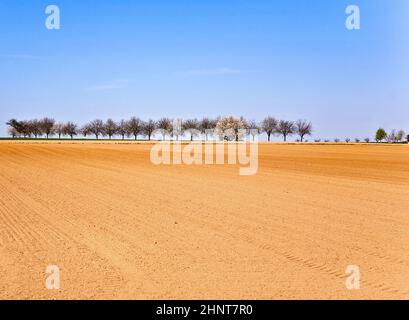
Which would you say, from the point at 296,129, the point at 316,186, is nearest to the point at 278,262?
the point at 316,186

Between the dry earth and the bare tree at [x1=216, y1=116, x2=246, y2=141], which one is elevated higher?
the bare tree at [x1=216, y1=116, x2=246, y2=141]

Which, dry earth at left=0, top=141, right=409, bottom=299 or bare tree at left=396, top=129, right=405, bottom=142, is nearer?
dry earth at left=0, top=141, right=409, bottom=299

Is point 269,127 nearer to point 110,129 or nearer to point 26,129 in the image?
point 110,129

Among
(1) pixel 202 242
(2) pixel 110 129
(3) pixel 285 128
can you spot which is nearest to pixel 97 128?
(2) pixel 110 129

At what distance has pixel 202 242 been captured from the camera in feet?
26.5

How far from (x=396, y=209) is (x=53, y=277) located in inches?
329

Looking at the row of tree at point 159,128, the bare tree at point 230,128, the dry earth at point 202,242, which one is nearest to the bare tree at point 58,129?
the row of tree at point 159,128

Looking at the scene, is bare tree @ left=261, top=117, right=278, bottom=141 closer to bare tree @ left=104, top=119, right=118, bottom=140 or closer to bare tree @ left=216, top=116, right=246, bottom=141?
bare tree @ left=216, top=116, right=246, bottom=141

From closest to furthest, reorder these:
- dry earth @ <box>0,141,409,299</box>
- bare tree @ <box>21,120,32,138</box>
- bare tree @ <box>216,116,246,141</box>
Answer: dry earth @ <box>0,141,409,299</box> < bare tree @ <box>216,116,246,141</box> < bare tree @ <box>21,120,32,138</box>

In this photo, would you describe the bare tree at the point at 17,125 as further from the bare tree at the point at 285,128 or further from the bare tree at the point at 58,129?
the bare tree at the point at 285,128

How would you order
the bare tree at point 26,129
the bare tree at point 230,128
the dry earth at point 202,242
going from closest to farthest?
1. the dry earth at point 202,242
2. the bare tree at point 230,128
3. the bare tree at point 26,129

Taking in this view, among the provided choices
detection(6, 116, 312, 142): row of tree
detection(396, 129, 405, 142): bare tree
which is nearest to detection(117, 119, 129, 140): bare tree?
detection(6, 116, 312, 142): row of tree

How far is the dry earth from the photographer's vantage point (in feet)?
19.2

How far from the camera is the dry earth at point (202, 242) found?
5.87 metres
